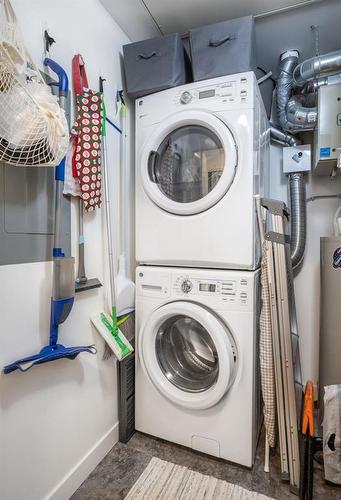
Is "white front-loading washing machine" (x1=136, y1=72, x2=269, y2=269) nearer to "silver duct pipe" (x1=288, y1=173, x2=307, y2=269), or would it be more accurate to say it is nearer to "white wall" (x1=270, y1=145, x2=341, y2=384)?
"silver duct pipe" (x1=288, y1=173, x2=307, y2=269)

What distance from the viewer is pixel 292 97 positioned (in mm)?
1897

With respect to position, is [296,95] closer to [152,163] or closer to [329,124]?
[329,124]

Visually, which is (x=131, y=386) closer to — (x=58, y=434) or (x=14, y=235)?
(x=58, y=434)

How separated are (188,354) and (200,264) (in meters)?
0.57

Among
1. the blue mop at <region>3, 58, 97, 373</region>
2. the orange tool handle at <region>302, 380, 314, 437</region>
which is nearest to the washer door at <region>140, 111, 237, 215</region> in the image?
the blue mop at <region>3, 58, 97, 373</region>

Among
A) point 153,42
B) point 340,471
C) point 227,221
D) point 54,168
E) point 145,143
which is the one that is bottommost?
point 340,471

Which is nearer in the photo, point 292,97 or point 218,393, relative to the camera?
point 218,393

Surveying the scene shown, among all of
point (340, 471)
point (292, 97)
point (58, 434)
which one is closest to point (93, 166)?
point (58, 434)

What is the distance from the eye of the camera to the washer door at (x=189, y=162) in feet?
4.64

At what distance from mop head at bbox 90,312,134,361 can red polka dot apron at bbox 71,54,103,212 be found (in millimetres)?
570

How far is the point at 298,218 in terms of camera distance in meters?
1.91

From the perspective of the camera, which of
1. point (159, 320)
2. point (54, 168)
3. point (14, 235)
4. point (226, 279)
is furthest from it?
point (159, 320)

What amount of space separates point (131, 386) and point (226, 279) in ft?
3.02

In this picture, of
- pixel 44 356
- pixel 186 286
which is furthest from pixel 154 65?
pixel 44 356
